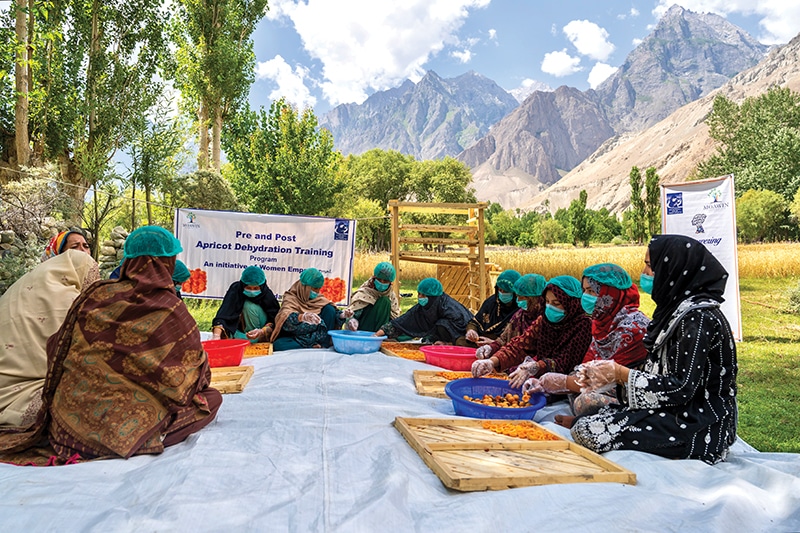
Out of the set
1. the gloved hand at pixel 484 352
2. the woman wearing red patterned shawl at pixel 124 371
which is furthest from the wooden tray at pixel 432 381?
the woman wearing red patterned shawl at pixel 124 371

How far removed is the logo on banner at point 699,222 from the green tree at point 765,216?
2705cm

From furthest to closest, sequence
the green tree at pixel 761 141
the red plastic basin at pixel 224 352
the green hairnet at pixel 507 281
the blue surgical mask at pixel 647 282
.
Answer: the green tree at pixel 761 141
the green hairnet at pixel 507 281
the red plastic basin at pixel 224 352
the blue surgical mask at pixel 647 282

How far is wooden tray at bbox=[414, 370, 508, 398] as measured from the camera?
12.4 ft

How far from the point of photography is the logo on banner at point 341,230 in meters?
7.44

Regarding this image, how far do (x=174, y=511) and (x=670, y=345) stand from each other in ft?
7.78

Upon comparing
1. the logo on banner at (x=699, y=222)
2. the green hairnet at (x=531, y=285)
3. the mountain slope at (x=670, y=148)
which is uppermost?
the mountain slope at (x=670, y=148)

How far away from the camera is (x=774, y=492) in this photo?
204 cm

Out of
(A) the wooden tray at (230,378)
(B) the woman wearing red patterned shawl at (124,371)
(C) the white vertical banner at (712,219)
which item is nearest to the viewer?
(B) the woman wearing red patterned shawl at (124,371)

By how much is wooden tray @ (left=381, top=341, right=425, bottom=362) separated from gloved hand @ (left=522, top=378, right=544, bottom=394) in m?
1.77

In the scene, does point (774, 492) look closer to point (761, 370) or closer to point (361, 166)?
point (761, 370)

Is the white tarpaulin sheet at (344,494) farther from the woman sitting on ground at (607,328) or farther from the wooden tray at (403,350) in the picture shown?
the wooden tray at (403,350)

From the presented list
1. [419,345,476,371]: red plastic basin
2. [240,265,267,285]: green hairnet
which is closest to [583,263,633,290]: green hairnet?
[419,345,476,371]: red plastic basin

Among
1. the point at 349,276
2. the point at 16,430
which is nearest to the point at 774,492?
the point at 16,430

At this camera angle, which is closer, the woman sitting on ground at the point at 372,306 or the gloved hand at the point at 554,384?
the gloved hand at the point at 554,384
